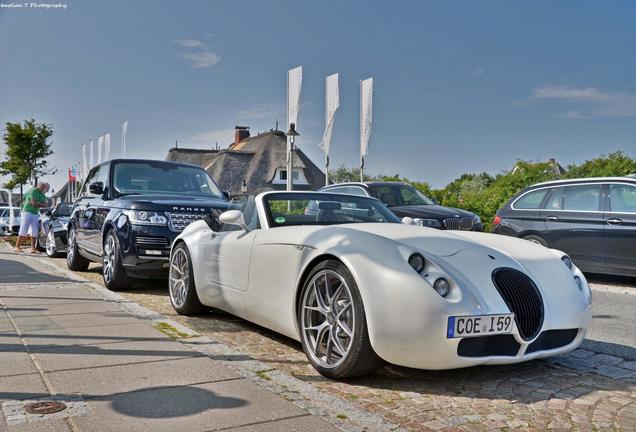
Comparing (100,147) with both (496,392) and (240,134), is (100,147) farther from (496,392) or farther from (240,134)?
(496,392)

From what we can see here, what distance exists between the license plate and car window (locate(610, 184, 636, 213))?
6.38 meters

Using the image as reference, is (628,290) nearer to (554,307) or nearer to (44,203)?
(554,307)

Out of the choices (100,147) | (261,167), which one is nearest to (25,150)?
(100,147)

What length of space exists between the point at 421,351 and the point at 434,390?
363 millimetres

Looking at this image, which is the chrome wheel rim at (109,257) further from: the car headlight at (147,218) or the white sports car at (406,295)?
the white sports car at (406,295)

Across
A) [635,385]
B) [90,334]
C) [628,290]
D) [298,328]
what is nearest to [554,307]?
[635,385]

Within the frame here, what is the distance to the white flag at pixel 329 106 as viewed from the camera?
2075cm

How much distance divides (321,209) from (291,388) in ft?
5.92

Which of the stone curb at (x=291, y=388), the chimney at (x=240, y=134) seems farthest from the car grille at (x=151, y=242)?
the chimney at (x=240, y=134)

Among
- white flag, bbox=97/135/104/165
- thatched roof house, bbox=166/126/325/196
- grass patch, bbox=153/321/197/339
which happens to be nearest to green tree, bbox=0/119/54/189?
white flag, bbox=97/135/104/165

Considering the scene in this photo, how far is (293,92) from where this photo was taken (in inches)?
795

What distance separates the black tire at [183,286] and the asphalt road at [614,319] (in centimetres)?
341

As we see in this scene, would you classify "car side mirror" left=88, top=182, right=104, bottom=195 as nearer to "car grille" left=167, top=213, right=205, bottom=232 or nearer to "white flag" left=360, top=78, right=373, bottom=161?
"car grille" left=167, top=213, right=205, bottom=232

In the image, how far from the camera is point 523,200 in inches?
414
